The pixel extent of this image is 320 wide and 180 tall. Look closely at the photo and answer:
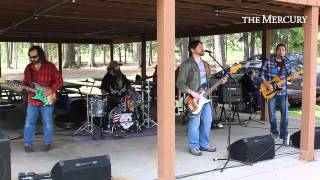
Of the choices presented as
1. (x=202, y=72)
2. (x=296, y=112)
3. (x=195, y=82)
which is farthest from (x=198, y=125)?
(x=296, y=112)

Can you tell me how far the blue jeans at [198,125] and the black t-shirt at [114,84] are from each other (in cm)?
238

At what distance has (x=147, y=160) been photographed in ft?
19.8

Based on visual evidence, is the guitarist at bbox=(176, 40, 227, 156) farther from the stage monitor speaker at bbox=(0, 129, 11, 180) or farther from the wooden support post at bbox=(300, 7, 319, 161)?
the stage monitor speaker at bbox=(0, 129, 11, 180)

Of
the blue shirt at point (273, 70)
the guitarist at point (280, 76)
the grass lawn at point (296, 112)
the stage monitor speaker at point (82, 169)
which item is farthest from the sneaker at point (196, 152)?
the grass lawn at point (296, 112)

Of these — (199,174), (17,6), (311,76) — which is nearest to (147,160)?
(199,174)

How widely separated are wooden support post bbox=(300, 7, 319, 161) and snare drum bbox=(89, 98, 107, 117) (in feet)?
11.5

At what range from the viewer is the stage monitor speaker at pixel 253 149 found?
5.83 metres

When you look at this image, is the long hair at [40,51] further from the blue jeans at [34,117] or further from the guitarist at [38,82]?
the blue jeans at [34,117]

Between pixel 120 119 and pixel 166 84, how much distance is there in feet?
11.0

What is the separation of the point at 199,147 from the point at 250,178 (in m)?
1.49

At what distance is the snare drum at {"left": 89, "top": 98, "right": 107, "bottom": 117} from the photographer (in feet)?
25.7

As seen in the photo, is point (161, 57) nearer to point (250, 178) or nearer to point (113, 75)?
point (250, 178)

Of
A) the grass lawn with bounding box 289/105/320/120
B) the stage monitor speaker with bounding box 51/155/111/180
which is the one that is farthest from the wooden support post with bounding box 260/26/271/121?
the stage monitor speaker with bounding box 51/155/111/180

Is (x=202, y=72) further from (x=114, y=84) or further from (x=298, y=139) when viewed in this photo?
(x=114, y=84)
